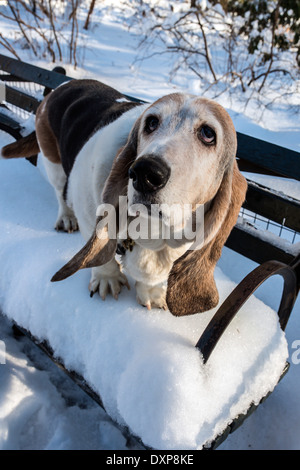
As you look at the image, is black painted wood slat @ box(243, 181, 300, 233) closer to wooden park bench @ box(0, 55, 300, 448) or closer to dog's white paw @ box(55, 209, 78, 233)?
wooden park bench @ box(0, 55, 300, 448)

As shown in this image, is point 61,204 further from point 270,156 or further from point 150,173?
point 150,173

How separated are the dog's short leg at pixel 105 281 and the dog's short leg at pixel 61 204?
659 millimetres

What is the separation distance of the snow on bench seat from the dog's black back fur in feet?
2.07

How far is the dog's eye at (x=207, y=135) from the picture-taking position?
156cm

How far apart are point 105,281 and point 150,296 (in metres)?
0.24

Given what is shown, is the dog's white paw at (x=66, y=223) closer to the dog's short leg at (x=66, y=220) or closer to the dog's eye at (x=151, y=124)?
the dog's short leg at (x=66, y=220)

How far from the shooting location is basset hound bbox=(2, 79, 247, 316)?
1.45 metres

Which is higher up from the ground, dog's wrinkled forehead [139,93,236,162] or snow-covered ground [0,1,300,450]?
dog's wrinkled forehead [139,93,236,162]

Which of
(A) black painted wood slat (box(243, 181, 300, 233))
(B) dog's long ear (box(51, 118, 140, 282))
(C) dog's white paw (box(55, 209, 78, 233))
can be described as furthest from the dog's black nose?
(C) dog's white paw (box(55, 209, 78, 233))

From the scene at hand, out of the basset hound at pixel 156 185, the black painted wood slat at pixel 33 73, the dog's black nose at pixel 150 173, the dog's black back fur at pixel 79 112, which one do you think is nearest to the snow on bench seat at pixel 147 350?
the basset hound at pixel 156 185

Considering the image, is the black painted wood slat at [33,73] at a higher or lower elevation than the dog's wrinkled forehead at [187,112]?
lower
